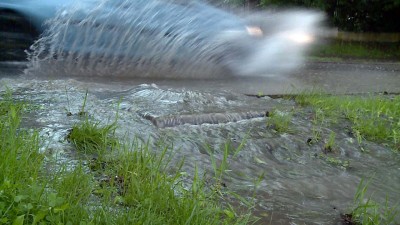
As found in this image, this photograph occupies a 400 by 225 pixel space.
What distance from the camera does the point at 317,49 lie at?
1333 cm

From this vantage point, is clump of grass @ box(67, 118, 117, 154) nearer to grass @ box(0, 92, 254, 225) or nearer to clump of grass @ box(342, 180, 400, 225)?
grass @ box(0, 92, 254, 225)

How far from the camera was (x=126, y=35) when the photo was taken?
21.3 ft

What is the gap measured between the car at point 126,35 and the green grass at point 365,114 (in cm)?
185

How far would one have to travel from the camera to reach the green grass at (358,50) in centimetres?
1289

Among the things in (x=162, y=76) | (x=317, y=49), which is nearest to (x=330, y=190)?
(x=162, y=76)

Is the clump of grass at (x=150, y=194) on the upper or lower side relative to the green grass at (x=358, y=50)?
lower

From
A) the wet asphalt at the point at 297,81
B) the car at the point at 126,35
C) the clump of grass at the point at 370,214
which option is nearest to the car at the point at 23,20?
the car at the point at 126,35

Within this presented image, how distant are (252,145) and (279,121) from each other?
613 millimetres

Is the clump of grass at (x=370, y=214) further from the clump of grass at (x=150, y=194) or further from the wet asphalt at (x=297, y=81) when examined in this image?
the wet asphalt at (x=297, y=81)

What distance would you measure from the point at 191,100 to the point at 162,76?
198 centimetres

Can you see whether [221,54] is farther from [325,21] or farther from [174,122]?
[325,21]

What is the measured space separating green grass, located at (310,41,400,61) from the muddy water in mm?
8310

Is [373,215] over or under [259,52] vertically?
under

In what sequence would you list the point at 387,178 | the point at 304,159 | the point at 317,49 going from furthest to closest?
the point at 317,49, the point at 304,159, the point at 387,178
